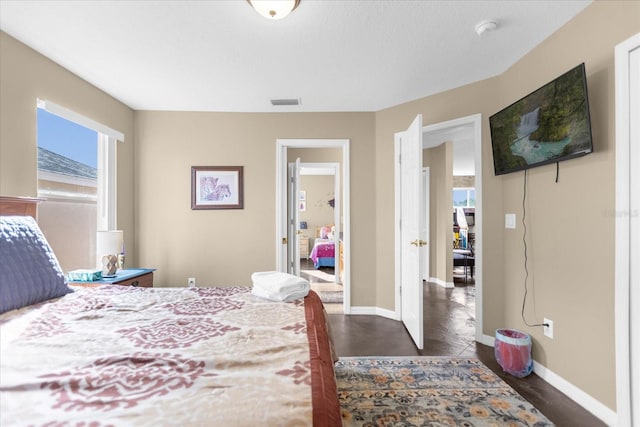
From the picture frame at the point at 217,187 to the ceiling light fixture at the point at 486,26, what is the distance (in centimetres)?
269

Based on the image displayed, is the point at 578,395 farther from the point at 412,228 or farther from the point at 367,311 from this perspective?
the point at 367,311

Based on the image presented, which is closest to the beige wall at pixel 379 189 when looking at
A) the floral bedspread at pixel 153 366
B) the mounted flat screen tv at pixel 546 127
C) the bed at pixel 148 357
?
the mounted flat screen tv at pixel 546 127

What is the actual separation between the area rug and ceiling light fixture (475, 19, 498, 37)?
2.46 m

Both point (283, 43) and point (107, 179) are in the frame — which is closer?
point (283, 43)

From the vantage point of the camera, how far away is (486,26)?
2.01 metres

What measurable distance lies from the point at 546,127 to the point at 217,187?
10.6 ft

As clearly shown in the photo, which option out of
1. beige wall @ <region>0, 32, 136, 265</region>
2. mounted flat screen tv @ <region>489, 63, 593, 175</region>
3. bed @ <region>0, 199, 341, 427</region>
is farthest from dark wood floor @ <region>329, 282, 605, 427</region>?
beige wall @ <region>0, 32, 136, 265</region>

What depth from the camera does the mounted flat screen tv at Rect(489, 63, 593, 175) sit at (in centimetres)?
179

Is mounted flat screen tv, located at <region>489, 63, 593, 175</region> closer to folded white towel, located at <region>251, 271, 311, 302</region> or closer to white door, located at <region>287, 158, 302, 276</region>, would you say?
folded white towel, located at <region>251, 271, 311, 302</region>

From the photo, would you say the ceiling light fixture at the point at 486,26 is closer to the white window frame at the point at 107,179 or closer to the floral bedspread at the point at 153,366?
the floral bedspread at the point at 153,366

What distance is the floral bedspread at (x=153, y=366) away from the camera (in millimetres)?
724

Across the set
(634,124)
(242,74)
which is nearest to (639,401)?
(634,124)

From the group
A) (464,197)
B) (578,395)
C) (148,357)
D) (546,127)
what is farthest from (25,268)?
(464,197)

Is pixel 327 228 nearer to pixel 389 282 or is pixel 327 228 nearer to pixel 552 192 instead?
pixel 389 282
